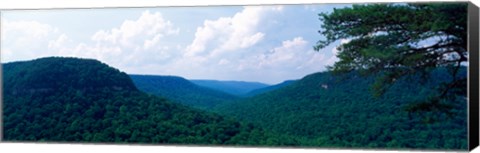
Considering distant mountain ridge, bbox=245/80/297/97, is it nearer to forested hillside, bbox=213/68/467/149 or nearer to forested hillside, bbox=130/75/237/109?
forested hillside, bbox=213/68/467/149

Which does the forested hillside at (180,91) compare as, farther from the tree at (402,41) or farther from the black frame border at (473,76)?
the black frame border at (473,76)

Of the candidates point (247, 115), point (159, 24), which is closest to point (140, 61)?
point (159, 24)

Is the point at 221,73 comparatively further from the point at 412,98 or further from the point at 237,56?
the point at 412,98

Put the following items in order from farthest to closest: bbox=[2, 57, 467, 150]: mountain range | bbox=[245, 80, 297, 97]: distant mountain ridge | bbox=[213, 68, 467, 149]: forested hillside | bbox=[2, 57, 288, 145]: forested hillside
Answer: bbox=[2, 57, 288, 145]: forested hillside
bbox=[245, 80, 297, 97]: distant mountain ridge
bbox=[2, 57, 467, 150]: mountain range
bbox=[213, 68, 467, 149]: forested hillside

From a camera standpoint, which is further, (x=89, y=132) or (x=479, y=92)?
(x=89, y=132)

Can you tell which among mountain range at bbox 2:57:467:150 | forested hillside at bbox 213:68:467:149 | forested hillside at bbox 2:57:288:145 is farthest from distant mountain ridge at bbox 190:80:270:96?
forested hillside at bbox 2:57:288:145

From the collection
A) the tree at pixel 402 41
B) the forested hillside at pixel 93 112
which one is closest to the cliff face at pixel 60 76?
the forested hillside at pixel 93 112
